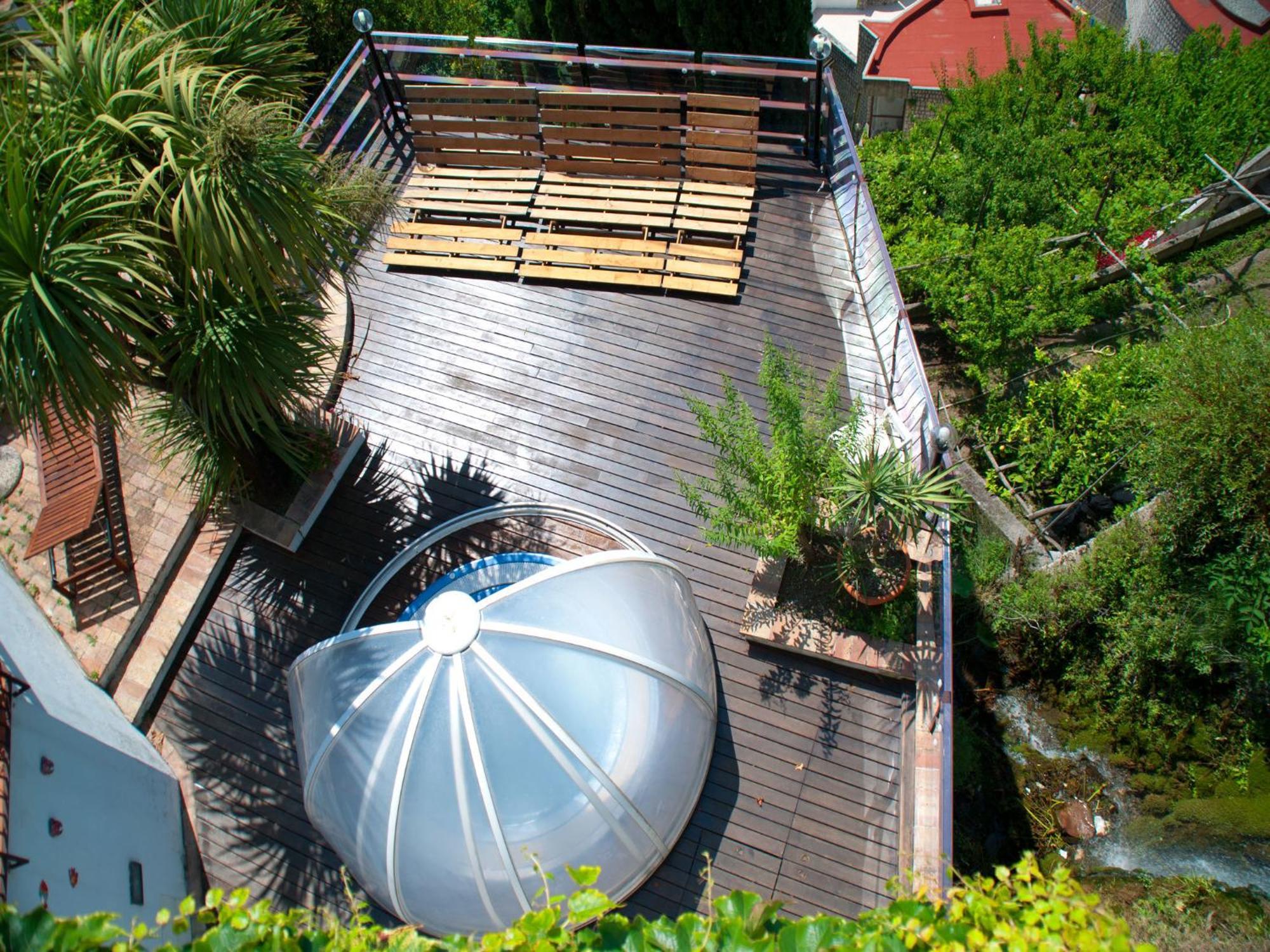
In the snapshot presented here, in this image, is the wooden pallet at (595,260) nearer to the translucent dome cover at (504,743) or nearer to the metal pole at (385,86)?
the metal pole at (385,86)

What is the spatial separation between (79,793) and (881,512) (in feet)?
30.2

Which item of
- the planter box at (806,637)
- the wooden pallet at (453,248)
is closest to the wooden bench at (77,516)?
the wooden pallet at (453,248)

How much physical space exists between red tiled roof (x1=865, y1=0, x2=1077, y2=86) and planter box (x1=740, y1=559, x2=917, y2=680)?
20.8 metres

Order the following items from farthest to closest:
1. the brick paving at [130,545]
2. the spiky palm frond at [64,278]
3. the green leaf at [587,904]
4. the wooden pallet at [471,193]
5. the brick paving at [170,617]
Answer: the wooden pallet at [471,193] < the brick paving at [130,545] < the brick paving at [170,617] < the spiky palm frond at [64,278] < the green leaf at [587,904]

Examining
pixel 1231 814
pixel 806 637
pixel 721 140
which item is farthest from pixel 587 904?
pixel 1231 814

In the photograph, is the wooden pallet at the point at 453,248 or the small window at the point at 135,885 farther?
the wooden pallet at the point at 453,248

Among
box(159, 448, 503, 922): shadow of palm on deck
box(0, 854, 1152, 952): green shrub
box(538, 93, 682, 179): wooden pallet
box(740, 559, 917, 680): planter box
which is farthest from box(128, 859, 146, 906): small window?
box(538, 93, 682, 179): wooden pallet

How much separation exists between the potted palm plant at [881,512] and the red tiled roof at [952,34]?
793 inches

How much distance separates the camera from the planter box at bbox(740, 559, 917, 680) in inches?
429

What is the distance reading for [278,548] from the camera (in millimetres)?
12281

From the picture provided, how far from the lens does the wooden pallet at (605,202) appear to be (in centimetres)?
1405

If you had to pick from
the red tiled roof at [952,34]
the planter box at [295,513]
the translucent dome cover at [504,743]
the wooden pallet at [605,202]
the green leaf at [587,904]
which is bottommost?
the green leaf at [587,904]

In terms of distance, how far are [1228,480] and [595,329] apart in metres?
9.70

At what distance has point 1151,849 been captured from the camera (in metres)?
14.9
